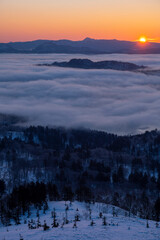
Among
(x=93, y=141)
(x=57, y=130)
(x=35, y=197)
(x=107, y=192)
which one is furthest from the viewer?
(x=57, y=130)

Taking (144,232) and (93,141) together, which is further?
(93,141)

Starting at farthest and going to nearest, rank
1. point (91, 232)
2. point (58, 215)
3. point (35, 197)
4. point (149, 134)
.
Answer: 1. point (149, 134)
2. point (35, 197)
3. point (58, 215)
4. point (91, 232)

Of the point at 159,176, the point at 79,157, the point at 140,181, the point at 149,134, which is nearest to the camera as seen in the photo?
the point at 140,181

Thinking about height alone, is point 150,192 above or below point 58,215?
below

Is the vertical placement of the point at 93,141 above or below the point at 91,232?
below

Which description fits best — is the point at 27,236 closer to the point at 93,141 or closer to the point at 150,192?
the point at 150,192

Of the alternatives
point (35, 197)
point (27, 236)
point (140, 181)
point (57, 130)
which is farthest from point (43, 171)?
point (57, 130)

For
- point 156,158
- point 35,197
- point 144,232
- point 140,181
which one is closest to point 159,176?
point 140,181

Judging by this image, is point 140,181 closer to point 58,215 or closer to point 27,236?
point 58,215

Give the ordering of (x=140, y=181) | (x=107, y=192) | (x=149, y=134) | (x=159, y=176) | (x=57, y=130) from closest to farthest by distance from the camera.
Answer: (x=107, y=192)
(x=140, y=181)
(x=159, y=176)
(x=149, y=134)
(x=57, y=130)
